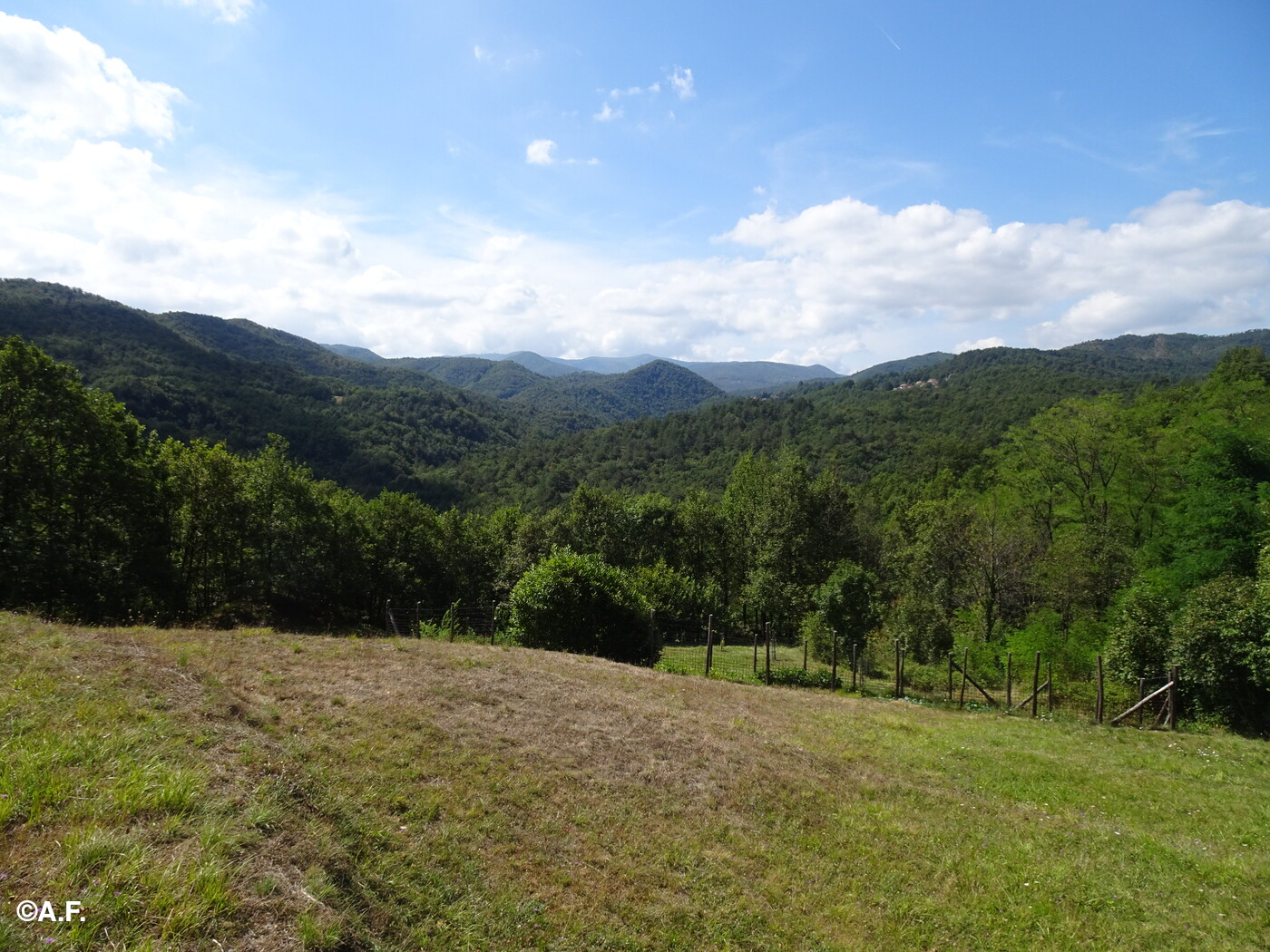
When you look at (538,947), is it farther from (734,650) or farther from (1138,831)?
(734,650)

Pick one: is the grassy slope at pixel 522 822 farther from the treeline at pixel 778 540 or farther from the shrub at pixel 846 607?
the shrub at pixel 846 607

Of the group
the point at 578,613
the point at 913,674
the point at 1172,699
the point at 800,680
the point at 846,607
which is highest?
the point at 578,613

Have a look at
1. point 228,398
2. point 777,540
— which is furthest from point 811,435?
point 228,398

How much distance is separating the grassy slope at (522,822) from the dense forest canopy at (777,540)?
945 cm

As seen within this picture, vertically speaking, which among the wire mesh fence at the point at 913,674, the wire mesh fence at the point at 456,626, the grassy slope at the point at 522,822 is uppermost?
the grassy slope at the point at 522,822

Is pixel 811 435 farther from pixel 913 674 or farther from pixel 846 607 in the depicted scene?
pixel 913 674

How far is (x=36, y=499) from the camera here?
67.3 ft

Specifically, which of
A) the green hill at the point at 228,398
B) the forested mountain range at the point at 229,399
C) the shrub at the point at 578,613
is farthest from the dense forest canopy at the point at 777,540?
the green hill at the point at 228,398

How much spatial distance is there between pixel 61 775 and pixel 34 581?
67.4 ft

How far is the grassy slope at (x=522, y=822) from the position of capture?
13.6 ft

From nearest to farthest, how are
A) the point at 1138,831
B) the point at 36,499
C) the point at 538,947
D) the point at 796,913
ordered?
the point at 538,947, the point at 796,913, the point at 1138,831, the point at 36,499

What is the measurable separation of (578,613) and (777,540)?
2500 cm

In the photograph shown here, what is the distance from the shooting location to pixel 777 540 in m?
40.6

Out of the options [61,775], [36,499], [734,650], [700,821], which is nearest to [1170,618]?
[734,650]
